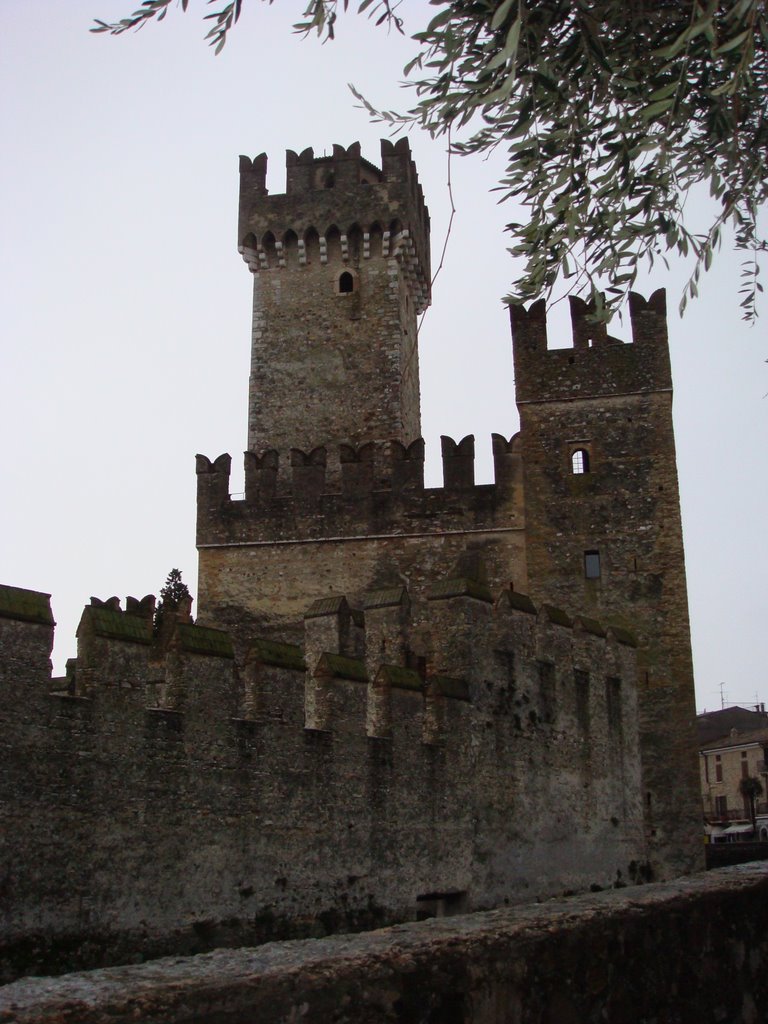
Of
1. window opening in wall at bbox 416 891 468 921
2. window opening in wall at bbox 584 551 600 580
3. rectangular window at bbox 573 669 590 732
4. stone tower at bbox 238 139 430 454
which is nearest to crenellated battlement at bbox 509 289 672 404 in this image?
window opening in wall at bbox 584 551 600 580

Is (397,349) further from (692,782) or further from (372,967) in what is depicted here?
(372,967)

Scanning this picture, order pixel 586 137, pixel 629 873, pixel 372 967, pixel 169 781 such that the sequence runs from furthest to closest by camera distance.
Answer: pixel 629 873, pixel 169 781, pixel 586 137, pixel 372 967

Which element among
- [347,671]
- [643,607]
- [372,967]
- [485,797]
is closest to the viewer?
[372,967]

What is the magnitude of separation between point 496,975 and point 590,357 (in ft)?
57.8

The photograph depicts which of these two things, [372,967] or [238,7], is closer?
[372,967]

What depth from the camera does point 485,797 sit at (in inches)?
581

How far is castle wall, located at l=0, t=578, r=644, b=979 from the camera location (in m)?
9.61

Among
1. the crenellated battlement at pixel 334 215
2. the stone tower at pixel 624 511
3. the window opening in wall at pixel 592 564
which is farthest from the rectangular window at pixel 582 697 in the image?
the crenellated battlement at pixel 334 215

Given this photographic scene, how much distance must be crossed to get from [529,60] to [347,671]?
7.52 meters

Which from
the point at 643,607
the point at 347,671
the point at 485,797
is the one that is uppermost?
the point at 643,607

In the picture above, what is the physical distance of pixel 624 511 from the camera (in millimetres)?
20562

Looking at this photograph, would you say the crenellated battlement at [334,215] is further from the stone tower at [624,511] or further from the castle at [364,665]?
the stone tower at [624,511]

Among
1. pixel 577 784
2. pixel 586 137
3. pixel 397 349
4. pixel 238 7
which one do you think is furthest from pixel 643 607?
pixel 238 7

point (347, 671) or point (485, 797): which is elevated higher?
point (347, 671)
